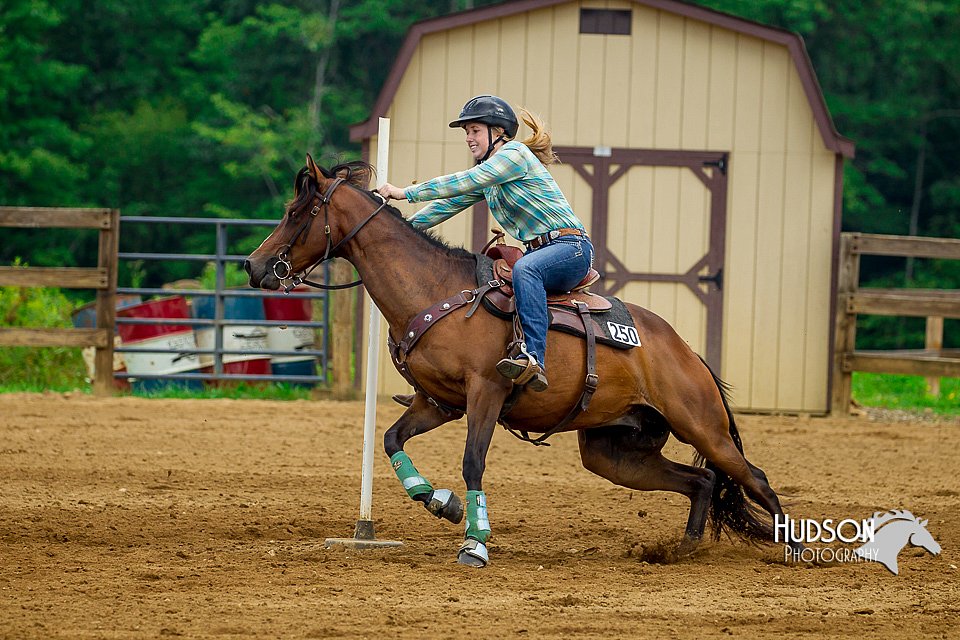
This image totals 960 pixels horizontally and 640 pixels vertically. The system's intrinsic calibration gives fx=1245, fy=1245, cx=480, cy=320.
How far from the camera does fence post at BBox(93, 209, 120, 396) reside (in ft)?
44.5

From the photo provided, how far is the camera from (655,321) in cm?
710

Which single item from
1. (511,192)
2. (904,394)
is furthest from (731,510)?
(904,394)

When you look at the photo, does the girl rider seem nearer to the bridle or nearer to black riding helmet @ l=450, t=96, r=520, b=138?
black riding helmet @ l=450, t=96, r=520, b=138

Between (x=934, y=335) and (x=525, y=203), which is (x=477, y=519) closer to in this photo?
(x=525, y=203)

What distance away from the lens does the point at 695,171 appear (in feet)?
45.5

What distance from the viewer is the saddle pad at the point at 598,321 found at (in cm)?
663

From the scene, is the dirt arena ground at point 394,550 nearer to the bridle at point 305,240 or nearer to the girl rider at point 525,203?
the girl rider at point 525,203

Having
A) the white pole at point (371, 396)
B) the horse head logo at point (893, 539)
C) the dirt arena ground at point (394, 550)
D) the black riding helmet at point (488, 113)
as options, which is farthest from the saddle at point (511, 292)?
the horse head logo at point (893, 539)

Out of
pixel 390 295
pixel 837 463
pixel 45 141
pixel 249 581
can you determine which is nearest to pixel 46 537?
pixel 249 581

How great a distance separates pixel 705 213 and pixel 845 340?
81.3 inches

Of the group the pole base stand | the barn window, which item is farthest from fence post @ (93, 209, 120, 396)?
the pole base stand

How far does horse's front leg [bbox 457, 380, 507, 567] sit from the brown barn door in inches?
300

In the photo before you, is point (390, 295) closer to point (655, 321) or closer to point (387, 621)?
point (655, 321)

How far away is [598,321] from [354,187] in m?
1.51
